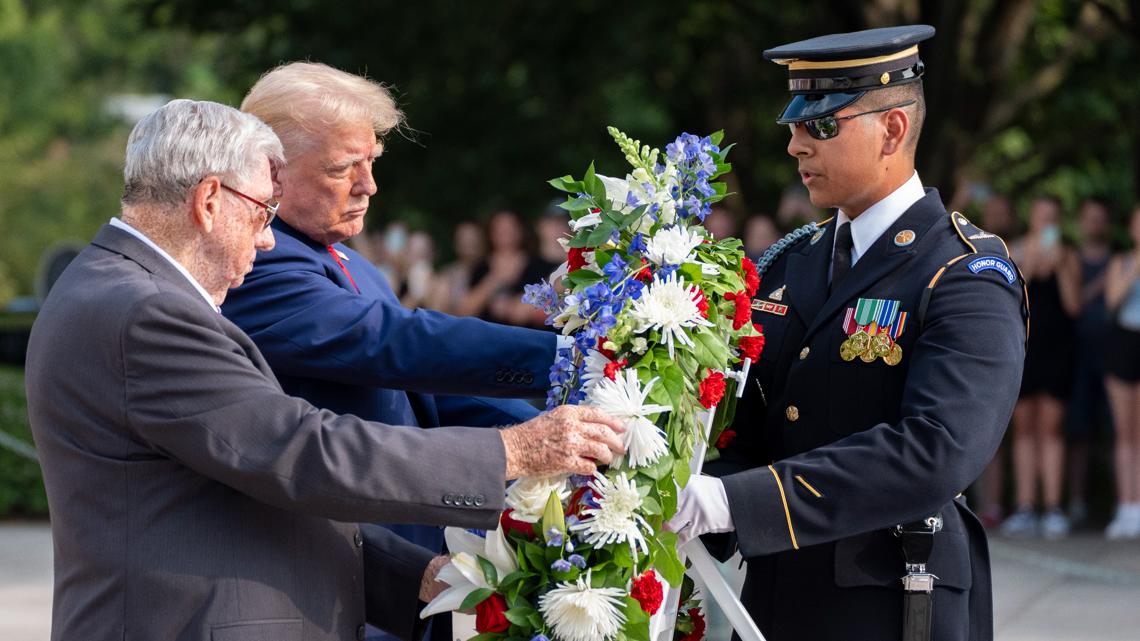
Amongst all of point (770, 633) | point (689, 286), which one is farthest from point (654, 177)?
point (770, 633)

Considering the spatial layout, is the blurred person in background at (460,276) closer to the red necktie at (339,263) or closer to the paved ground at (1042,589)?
the paved ground at (1042,589)

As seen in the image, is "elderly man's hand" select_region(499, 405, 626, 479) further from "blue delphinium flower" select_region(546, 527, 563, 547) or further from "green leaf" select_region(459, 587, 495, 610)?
"green leaf" select_region(459, 587, 495, 610)

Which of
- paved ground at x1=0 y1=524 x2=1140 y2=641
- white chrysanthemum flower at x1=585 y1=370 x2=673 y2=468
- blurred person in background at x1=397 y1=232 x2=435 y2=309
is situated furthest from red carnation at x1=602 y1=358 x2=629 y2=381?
blurred person in background at x1=397 y1=232 x2=435 y2=309

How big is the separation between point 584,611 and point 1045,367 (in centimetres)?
731

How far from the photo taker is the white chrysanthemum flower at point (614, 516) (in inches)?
109

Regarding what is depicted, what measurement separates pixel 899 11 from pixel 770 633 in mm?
8887

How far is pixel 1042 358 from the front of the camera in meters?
9.34

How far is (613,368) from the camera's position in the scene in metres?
2.85

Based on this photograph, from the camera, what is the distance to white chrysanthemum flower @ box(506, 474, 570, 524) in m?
2.83

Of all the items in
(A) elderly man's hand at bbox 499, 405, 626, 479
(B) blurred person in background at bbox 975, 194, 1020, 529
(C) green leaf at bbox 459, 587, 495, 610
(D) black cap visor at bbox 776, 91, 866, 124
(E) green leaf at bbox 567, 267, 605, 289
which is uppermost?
(D) black cap visor at bbox 776, 91, 866, 124

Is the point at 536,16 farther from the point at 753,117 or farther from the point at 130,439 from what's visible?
the point at 130,439

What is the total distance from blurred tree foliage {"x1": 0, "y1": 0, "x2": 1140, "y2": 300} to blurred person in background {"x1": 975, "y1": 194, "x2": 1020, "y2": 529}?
1797mm

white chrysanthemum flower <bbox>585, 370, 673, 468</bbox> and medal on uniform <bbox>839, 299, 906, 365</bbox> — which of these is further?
medal on uniform <bbox>839, 299, 906, 365</bbox>

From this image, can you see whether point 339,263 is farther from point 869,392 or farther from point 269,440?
point 869,392
